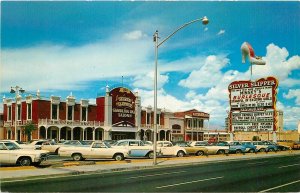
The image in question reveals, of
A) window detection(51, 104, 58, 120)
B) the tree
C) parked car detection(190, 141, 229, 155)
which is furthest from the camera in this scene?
window detection(51, 104, 58, 120)

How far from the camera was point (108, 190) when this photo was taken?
42.8ft

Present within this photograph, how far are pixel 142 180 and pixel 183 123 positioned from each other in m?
62.9

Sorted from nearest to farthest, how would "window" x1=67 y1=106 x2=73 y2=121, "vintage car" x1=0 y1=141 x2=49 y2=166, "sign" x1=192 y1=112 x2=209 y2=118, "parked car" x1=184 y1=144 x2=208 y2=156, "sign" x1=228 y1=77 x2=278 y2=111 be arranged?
"vintage car" x1=0 y1=141 x2=49 y2=166 → "parked car" x1=184 y1=144 x2=208 y2=156 → "sign" x1=228 y1=77 x2=278 y2=111 → "window" x1=67 y1=106 x2=73 y2=121 → "sign" x1=192 y1=112 x2=209 y2=118

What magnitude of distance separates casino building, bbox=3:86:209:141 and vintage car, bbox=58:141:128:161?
27015 millimetres

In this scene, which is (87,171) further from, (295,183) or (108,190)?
(295,183)

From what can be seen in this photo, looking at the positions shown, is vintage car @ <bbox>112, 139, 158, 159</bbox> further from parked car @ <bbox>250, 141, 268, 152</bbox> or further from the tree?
the tree

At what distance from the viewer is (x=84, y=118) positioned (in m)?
60.9

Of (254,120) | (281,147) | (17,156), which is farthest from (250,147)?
(17,156)

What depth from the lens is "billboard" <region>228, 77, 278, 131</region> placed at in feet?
131

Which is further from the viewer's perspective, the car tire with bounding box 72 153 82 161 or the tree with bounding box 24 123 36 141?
the tree with bounding box 24 123 36 141

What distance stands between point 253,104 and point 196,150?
414 inches

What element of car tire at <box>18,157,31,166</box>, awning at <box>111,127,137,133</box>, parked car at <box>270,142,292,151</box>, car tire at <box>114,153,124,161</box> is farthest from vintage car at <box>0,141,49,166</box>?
awning at <box>111,127,137,133</box>

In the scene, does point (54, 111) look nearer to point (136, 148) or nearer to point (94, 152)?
point (136, 148)

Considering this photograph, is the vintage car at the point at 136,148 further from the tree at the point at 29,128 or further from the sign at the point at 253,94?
the tree at the point at 29,128
